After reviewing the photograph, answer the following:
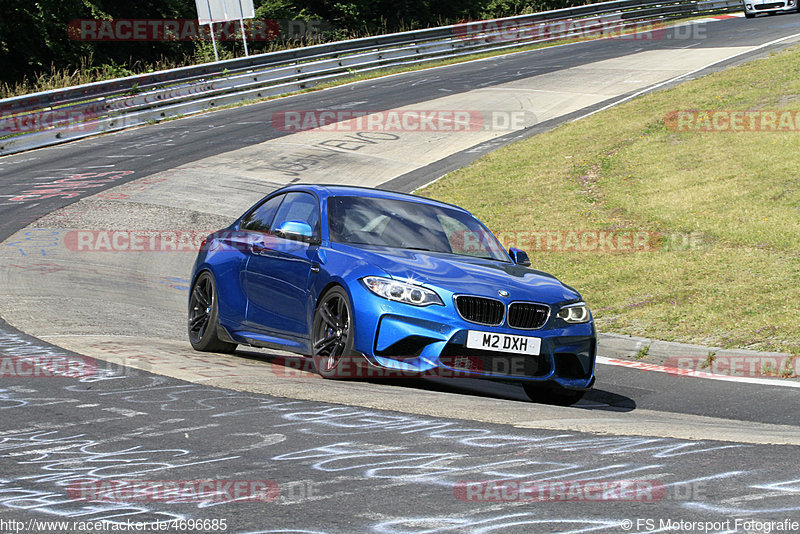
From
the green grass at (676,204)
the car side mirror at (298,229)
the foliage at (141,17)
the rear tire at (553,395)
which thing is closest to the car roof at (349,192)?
the car side mirror at (298,229)

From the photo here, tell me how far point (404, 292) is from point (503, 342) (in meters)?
0.79

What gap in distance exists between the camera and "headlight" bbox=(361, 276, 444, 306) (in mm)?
6926

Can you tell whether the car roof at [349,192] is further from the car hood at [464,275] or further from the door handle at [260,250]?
the car hood at [464,275]

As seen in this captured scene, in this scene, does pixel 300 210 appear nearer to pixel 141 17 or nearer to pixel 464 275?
pixel 464 275

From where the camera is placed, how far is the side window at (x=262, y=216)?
8.86 metres

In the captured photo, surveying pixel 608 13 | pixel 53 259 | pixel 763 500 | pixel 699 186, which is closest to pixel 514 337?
pixel 763 500

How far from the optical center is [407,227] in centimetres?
821

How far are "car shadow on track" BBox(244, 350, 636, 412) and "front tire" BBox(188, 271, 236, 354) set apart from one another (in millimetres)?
559

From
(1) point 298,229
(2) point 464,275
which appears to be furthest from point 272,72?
(2) point 464,275

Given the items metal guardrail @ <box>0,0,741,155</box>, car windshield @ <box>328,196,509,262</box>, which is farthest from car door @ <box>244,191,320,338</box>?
metal guardrail @ <box>0,0,741,155</box>

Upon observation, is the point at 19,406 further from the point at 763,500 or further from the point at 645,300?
the point at 645,300

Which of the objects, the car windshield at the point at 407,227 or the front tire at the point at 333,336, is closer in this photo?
the front tire at the point at 333,336

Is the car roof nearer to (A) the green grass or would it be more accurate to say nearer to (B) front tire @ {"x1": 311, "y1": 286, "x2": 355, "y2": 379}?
(B) front tire @ {"x1": 311, "y1": 286, "x2": 355, "y2": 379}

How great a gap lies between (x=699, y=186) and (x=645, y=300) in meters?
5.52
